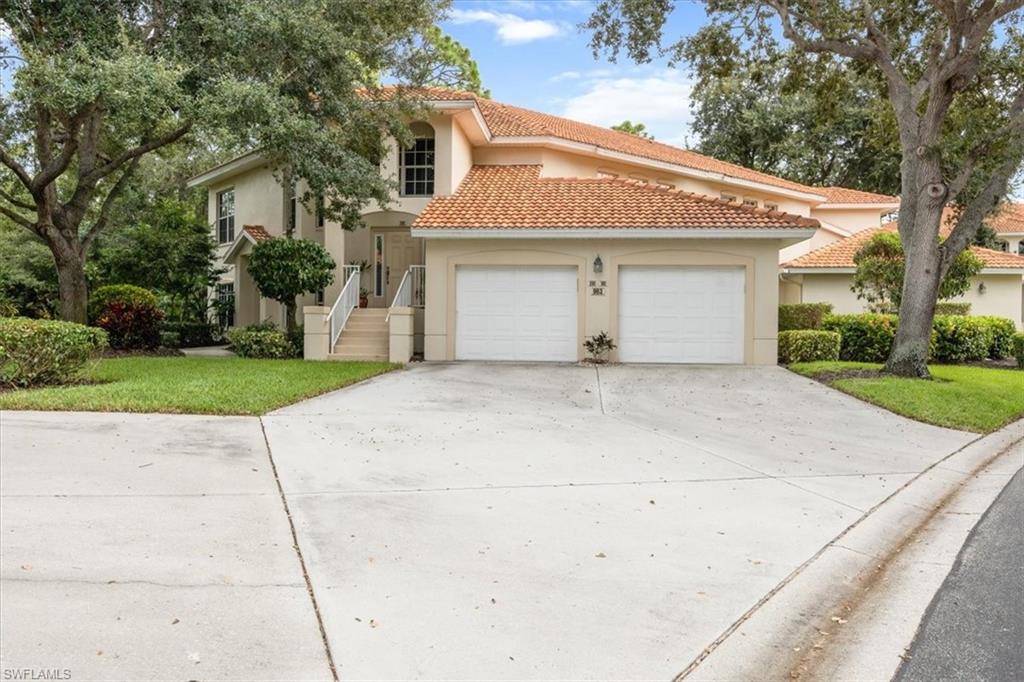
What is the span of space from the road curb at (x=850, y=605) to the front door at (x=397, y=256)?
14498 millimetres

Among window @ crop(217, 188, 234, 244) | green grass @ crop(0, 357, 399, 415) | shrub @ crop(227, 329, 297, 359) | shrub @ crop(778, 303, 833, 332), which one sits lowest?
green grass @ crop(0, 357, 399, 415)

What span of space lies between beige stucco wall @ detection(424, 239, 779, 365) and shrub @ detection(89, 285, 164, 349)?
25.4ft

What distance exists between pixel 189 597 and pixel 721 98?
39.2 metres

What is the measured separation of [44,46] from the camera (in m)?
12.0

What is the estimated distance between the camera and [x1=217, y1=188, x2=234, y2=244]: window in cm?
2467

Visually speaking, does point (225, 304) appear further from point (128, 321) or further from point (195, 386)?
point (195, 386)

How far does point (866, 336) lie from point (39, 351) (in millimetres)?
17724

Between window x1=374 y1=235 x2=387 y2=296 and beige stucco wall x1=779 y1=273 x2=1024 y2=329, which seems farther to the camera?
beige stucco wall x1=779 y1=273 x2=1024 y2=329

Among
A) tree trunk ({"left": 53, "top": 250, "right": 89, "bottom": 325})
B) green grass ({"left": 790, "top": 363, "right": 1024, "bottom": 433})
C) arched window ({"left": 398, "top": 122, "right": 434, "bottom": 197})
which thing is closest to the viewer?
green grass ({"left": 790, "top": 363, "right": 1024, "bottom": 433})

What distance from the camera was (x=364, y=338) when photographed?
16828 mm

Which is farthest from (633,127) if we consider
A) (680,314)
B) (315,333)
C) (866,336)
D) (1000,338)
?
(315,333)

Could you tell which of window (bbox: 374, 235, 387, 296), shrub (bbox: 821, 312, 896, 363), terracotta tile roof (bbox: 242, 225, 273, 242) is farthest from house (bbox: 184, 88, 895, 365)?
shrub (bbox: 821, 312, 896, 363)

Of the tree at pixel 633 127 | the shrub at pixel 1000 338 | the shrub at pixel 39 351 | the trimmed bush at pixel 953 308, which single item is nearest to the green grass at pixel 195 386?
the shrub at pixel 39 351

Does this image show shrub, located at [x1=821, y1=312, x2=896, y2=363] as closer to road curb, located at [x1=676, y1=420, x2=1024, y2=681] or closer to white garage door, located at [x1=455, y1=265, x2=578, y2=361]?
white garage door, located at [x1=455, y1=265, x2=578, y2=361]
